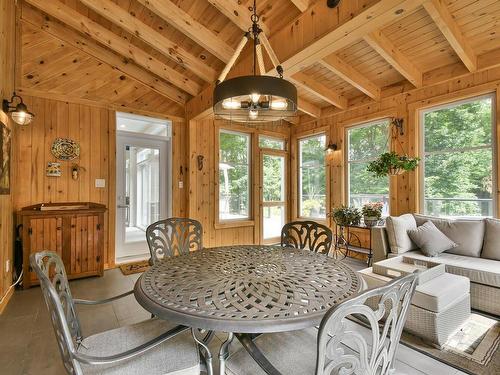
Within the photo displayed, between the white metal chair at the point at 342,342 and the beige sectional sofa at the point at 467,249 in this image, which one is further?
the beige sectional sofa at the point at 467,249

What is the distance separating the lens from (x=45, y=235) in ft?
10.6

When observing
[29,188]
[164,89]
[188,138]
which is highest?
[164,89]

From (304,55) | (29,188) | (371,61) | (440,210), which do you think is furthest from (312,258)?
(29,188)

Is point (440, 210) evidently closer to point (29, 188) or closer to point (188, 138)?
point (188, 138)

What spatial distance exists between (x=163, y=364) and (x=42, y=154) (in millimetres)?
3717

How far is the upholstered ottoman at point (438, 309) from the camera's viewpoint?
78.2 inches

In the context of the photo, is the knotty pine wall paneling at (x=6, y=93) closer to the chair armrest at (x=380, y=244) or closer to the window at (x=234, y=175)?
the window at (x=234, y=175)

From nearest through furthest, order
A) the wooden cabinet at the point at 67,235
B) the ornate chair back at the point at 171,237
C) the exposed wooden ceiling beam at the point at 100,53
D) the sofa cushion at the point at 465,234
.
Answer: the ornate chair back at the point at 171,237 < the sofa cushion at the point at 465,234 < the wooden cabinet at the point at 67,235 < the exposed wooden ceiling beam at the point at 100,53

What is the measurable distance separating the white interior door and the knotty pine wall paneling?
4.60 ft

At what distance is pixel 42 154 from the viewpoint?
364cm

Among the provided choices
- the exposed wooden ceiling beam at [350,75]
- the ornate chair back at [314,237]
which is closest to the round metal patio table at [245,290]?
the ornate chair back at [314,237]

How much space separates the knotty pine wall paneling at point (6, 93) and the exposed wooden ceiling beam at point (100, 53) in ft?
1.11

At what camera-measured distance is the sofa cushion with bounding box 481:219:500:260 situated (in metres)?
2.85

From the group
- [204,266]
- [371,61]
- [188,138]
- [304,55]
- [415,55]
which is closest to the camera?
[204,266]
